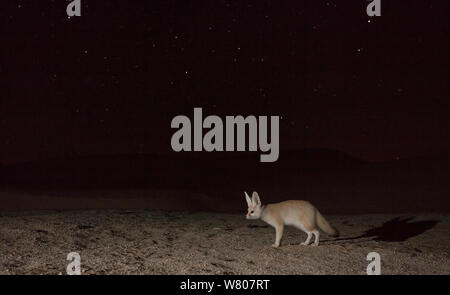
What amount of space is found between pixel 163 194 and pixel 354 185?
28.4ft

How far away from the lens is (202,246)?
28.4ft

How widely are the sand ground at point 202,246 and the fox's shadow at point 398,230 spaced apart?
2cm

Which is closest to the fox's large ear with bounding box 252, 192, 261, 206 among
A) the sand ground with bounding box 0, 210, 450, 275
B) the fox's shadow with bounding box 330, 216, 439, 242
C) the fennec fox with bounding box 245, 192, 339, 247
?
the fennec fox with bounding box 245, 192, 339, 247

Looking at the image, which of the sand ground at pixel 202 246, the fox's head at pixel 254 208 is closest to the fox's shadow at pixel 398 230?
the sand ground at pixel 202 246

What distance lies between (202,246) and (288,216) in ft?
5.02

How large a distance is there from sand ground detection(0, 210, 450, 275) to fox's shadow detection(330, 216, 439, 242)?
0.07 feet

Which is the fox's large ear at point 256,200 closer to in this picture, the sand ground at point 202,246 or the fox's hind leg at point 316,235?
the sand ground at point 202,246

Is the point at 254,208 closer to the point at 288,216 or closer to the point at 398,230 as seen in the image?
the point at 288,216

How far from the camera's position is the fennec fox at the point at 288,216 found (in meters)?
8.63

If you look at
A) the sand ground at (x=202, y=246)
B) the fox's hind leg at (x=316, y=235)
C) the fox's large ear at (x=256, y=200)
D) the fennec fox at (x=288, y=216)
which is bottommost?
the sand ground at (x=202, y=246)

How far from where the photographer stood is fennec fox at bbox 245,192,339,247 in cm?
863

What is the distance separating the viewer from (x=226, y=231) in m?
10.3

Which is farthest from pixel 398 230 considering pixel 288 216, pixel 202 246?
pixel 202 246

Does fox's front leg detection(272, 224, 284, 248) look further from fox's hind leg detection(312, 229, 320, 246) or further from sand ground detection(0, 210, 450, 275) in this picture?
fox's hind leg detection(312, 229, 320, 246)
